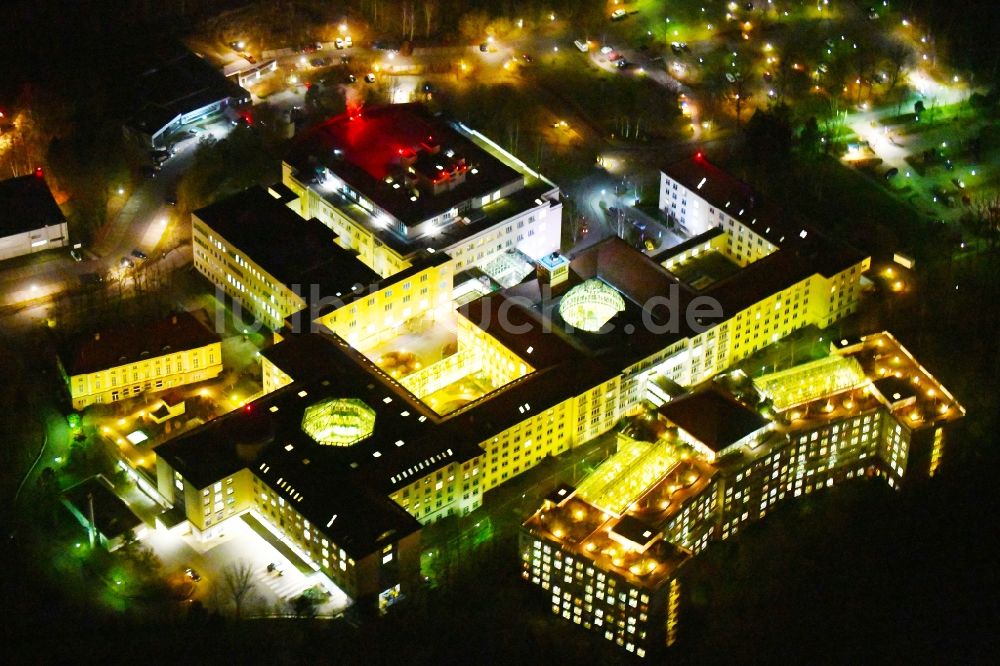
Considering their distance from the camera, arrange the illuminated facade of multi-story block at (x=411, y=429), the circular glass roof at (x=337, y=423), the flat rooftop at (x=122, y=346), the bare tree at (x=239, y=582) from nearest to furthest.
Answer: the bare tree at (x=239, y=582), the illuminated facade of multi-story block at (x=411, y=429), the circular glass roof at (x=337, y=423), the flat rooftop at (x=122, y=346)

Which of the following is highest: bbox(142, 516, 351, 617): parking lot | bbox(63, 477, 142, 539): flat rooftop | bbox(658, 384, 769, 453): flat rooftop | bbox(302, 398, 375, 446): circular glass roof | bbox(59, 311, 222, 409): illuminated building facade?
bbox(658, 384, 769, 453): flat rooftop

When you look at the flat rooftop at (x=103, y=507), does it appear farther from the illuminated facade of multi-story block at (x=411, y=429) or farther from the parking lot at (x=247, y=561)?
the illuminated facade of multi-story block at (x=411, y=429)

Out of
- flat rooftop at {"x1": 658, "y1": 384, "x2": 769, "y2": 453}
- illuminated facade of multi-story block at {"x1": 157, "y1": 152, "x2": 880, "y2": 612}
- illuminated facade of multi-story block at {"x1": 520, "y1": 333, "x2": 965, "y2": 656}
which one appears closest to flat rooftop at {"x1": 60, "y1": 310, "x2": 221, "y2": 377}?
illuminated facade of multi-story block at {"x1": 157, "y1": 152, "x2": 880, "y2": 612}

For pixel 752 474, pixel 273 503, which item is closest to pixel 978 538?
pixel 752 474

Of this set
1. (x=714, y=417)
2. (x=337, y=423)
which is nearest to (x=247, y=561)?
(x=337, y=423)

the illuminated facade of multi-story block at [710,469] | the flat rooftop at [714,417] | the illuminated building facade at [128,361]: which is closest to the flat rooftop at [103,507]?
the illuminated building facade at [128,361]

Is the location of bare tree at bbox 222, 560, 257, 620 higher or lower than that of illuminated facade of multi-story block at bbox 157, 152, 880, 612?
lower

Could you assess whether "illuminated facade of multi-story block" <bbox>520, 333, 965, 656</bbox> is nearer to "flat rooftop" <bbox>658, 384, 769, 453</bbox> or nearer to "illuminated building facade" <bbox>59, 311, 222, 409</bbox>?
"flat rooftop" <bbox>658, 384, 769, 453</bbox>

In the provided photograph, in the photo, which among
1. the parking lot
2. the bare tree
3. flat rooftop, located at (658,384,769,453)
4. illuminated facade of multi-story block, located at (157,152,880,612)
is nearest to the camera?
the bare tree
